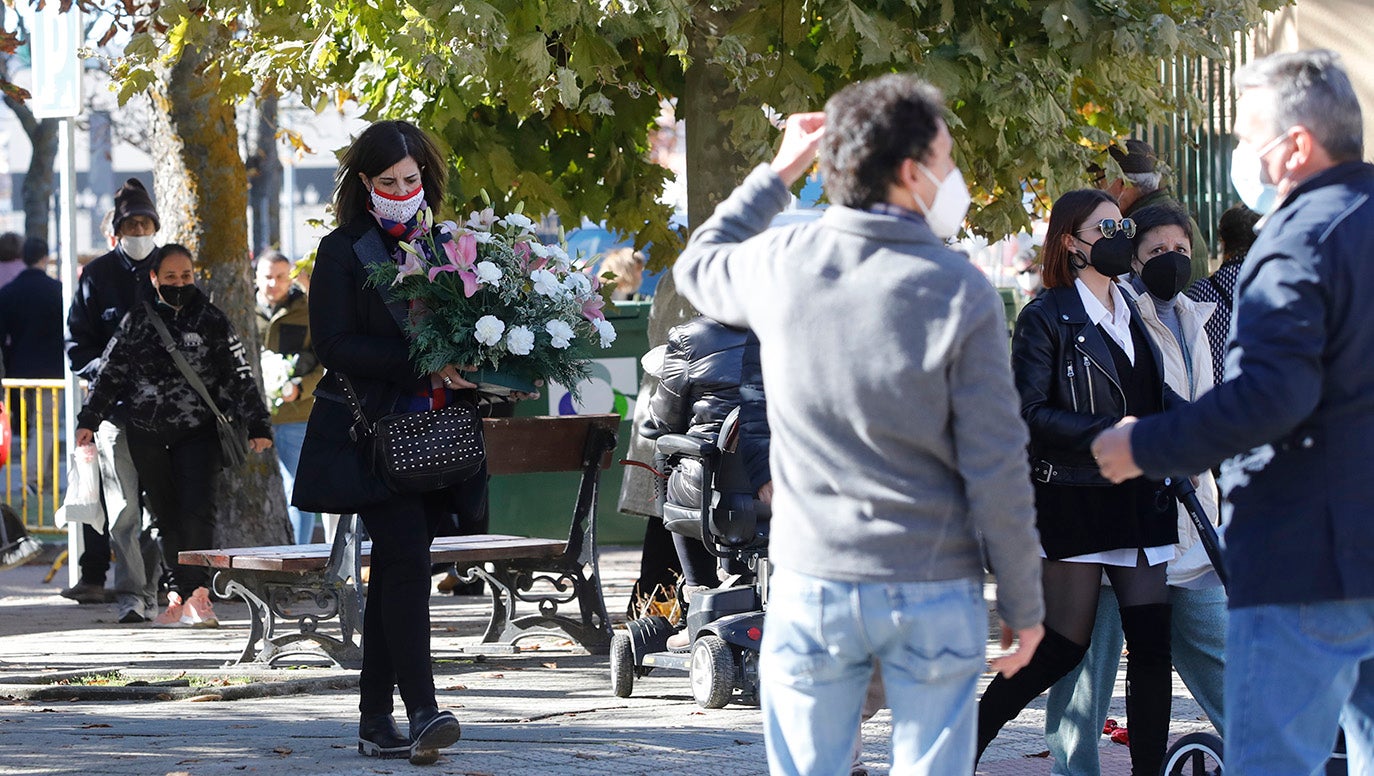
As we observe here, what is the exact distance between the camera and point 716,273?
11.8 ft

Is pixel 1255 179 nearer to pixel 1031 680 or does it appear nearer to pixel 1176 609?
pixel 1031 680

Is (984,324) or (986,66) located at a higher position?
(986,66)

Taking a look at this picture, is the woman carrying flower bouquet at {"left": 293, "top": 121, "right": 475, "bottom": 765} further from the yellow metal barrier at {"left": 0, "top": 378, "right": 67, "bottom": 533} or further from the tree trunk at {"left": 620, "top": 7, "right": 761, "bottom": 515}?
the yellow metal barrier at {"left": 0, "top": 378, "right": 67, "bottom": 533}

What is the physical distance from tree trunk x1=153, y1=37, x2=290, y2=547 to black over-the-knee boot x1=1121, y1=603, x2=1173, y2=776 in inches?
280

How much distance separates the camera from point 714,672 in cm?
674

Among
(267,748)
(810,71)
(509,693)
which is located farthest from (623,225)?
(267,748)

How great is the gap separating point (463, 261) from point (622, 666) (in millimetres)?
2083

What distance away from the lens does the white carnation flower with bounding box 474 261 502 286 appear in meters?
5.88

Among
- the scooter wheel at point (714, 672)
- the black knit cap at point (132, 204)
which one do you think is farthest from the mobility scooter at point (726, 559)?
the black knit cap at point (132, 204)

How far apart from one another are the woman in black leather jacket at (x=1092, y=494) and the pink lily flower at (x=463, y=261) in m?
1.70

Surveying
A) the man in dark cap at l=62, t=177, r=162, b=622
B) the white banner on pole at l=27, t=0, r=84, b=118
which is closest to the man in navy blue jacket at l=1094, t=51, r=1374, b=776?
the man in dark cap at l=62, t=177, r=162, b=622

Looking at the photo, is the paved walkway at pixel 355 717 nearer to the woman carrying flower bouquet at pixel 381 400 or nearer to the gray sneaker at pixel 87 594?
the woman carrying flower bouquet at pixel 381 400

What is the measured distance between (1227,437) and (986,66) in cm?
494

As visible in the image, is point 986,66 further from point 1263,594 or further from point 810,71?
point 1263,594
